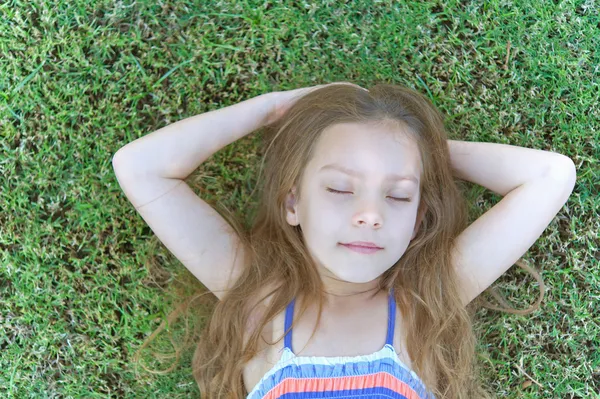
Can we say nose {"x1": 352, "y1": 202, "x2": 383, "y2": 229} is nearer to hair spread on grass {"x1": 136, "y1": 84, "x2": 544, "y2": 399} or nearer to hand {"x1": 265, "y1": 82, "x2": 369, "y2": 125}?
hair spread on grass {"x1": 136, "y1": 84, "x2": 544, "y2": 399}

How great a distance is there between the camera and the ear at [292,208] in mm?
2906

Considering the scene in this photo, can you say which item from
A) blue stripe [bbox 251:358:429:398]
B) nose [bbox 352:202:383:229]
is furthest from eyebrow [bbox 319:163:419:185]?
blue stripe [bbox 251:358:429:398]

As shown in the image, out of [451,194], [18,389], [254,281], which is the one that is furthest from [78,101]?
[451,194]

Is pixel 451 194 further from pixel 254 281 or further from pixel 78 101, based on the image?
pixel 78 101

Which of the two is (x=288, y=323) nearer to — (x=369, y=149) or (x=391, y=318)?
(x=391, y=318)

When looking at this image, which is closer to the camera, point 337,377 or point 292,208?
point 337,377

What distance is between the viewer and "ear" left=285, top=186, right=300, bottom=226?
2.91m

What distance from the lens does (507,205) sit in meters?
2.94

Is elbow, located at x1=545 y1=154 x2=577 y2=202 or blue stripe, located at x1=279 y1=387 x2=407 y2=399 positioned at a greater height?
elbow, located at x1=545 y1=154 x2=577 y2=202

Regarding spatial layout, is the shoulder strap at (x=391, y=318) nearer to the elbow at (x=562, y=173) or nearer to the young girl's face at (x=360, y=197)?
the young girl's face at (x=360, y=197)

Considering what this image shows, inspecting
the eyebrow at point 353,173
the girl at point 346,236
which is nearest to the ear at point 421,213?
the girl at point 346,236

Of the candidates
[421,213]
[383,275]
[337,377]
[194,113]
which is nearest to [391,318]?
[383,275]

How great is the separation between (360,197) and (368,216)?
0.08 m

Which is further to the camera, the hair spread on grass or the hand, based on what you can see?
the hand
